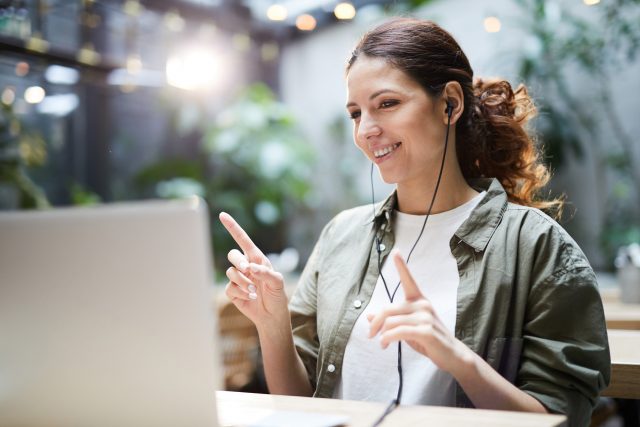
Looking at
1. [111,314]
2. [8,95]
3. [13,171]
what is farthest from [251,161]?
[111,314]

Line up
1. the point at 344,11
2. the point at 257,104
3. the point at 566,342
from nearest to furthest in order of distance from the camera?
the point at 566,342 < the point at 344,11 < the point at 257,104

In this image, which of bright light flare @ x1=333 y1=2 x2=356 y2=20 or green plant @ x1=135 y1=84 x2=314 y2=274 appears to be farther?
green plant @ x1=135 y1=84 x2=314 y2=274

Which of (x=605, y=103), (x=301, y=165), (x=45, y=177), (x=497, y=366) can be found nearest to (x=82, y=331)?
(x=497, y=366)

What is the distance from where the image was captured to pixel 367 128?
62.3 inches

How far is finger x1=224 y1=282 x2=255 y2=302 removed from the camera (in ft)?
4.65

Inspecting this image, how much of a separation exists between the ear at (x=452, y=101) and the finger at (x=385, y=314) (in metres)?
0.69

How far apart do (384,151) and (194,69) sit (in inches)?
161

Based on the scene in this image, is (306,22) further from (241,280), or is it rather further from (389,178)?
(241,280)

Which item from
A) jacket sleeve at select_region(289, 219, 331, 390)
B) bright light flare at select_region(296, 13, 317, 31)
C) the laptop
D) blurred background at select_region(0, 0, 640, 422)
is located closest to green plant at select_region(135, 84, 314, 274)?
blurred background at select_region(0, 0, 640, 422)

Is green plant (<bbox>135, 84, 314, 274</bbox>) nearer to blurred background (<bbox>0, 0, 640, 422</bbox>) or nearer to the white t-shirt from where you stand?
blurred background (<bbox>0, 0, 640, 422</bbox>)

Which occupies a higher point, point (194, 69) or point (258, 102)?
point (194, 69)

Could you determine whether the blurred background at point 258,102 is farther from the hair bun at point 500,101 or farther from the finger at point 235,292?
the finger at point 235,292

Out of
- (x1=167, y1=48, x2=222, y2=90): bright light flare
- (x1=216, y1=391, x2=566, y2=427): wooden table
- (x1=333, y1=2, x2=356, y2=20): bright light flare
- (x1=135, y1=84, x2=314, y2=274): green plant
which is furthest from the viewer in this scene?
(x1=135, y1=84, x2=314, y2=274): green plant

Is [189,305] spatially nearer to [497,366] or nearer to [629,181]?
[497,366]
